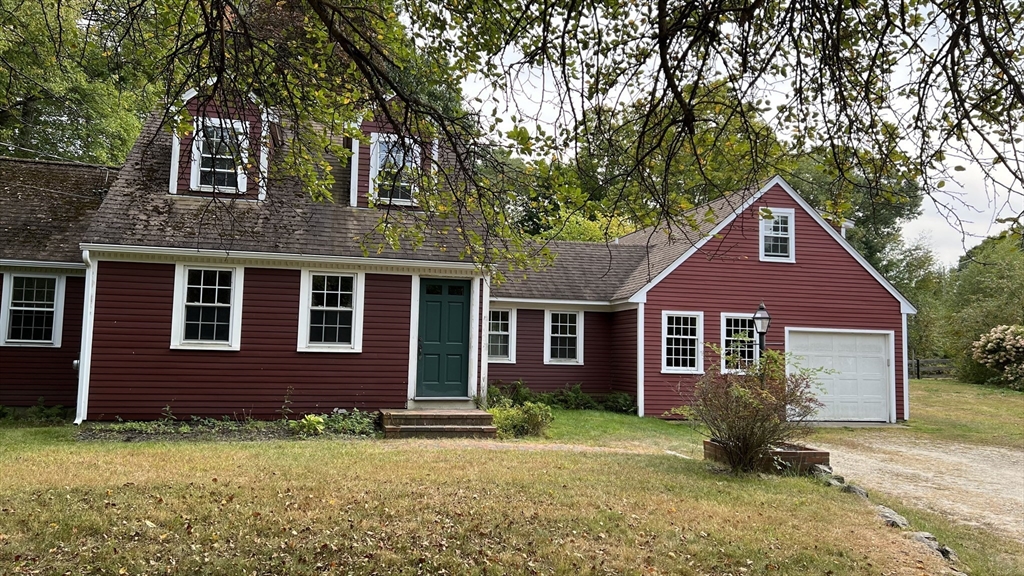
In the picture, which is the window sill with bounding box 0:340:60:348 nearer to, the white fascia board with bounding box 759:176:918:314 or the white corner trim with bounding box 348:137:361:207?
the white corner trim with bounding box 348:137:361:207

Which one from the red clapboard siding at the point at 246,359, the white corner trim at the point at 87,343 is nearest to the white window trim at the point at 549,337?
the red clapboard siding at the point at 246,359

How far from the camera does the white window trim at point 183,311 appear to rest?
508 inches

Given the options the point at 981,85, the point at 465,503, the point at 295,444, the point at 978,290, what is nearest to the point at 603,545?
the point at 465,503

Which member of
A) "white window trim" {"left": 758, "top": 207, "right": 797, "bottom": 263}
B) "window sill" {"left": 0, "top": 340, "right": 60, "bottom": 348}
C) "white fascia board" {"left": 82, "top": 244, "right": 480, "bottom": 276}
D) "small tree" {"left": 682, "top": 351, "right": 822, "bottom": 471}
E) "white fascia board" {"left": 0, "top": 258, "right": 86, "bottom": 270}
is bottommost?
"small tree" {"left": 682, "top": 351, "right": 822, "bottom": 471}

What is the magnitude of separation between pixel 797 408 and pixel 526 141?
580cm

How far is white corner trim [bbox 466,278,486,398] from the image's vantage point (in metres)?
14.2

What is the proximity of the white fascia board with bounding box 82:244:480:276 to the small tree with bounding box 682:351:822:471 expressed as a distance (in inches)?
182

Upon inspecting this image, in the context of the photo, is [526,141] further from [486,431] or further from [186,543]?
[486,431]

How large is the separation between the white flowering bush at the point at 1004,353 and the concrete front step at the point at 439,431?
22.6 metres

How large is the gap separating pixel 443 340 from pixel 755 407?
6888mm

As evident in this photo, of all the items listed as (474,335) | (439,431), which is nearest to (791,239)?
(474,335)

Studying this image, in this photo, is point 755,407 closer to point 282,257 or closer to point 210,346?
point 282,257

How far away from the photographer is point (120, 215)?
12.9 m

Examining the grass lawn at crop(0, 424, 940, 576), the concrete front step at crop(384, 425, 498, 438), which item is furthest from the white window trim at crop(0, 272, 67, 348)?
the concrete front step at crop(384, 425, 498, 438)
